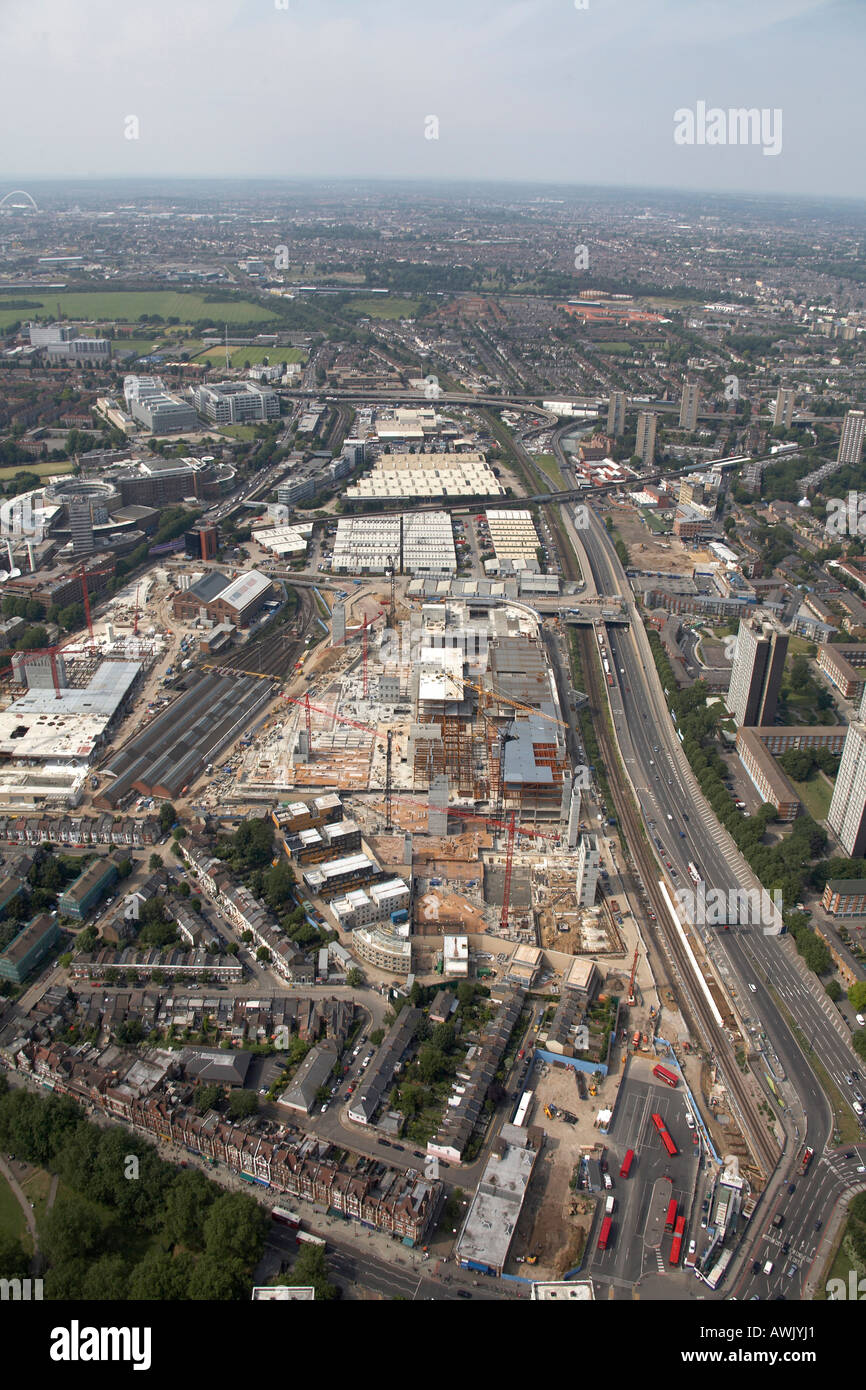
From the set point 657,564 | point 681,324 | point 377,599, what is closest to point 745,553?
point 657,564

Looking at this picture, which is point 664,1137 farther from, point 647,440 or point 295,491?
point 647,440

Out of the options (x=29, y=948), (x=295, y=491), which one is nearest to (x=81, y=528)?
(x=295, y=491)

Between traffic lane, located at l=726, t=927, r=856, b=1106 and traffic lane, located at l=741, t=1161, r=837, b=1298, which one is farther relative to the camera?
Result: traffic lane, located at l=726, t=927, r=856, b=1106

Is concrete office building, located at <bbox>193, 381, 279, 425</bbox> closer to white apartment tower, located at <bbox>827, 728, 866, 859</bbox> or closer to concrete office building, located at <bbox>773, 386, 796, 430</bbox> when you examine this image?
concrete office building, located at <bbox>773, 386, 796, 430</bbox>

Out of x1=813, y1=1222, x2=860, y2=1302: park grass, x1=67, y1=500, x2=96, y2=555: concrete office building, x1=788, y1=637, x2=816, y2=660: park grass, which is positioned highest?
x1=67, y1=500, x2=96, y2=555: concrete office building

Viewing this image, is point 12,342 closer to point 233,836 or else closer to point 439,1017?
point 233,836

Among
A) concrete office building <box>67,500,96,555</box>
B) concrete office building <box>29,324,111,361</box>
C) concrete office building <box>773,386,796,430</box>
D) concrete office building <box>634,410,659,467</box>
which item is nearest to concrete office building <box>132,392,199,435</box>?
concrete office building <box>29,324,111,361</box>

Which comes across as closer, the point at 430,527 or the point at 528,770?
the point at 528,770
